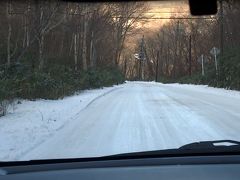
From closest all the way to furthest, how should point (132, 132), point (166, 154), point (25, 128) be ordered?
point (166, 154) < point (132, 132) < point (25, 128)

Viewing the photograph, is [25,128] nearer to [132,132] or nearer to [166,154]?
[132,132]

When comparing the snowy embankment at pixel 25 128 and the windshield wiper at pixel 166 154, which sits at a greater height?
the windshield wiper at pixel 166 154

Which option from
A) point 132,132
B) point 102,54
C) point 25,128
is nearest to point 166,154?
point 132,132

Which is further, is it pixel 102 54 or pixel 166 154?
pixel 102 54

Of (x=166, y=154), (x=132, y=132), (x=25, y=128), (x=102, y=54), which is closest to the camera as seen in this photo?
(x=166, y=154)

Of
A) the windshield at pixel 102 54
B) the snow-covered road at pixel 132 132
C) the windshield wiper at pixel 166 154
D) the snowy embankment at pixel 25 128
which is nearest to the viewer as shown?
the windshield wiper at pixel 166 154

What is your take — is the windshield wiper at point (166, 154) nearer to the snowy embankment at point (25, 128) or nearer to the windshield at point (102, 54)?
the windshield at point (102, 54)

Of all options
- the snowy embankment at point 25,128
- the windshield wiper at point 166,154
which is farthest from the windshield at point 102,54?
the windshield wiper at point 166,154


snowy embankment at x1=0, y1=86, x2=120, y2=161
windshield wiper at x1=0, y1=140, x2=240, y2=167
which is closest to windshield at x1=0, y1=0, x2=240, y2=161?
snowy embankment at x1=0, y1=86, x2=120, y2=161

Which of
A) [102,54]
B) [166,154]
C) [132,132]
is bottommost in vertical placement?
[132,132]

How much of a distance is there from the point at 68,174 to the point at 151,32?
1552 mm

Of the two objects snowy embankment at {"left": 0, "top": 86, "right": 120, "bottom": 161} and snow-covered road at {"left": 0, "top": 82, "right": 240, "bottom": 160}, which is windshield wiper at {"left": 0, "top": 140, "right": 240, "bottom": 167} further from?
snowy embankment at {"left": 0, "top": 86, "right": 120, "bottom": 161}

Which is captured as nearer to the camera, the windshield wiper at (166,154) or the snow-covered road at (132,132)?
the windshield wiper at (166,154)

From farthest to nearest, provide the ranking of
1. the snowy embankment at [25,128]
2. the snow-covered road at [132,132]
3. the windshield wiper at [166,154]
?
the snowy embankment at [25,128] < the snow-covered road at [132,132] < the windshield wiper at [166,154]
